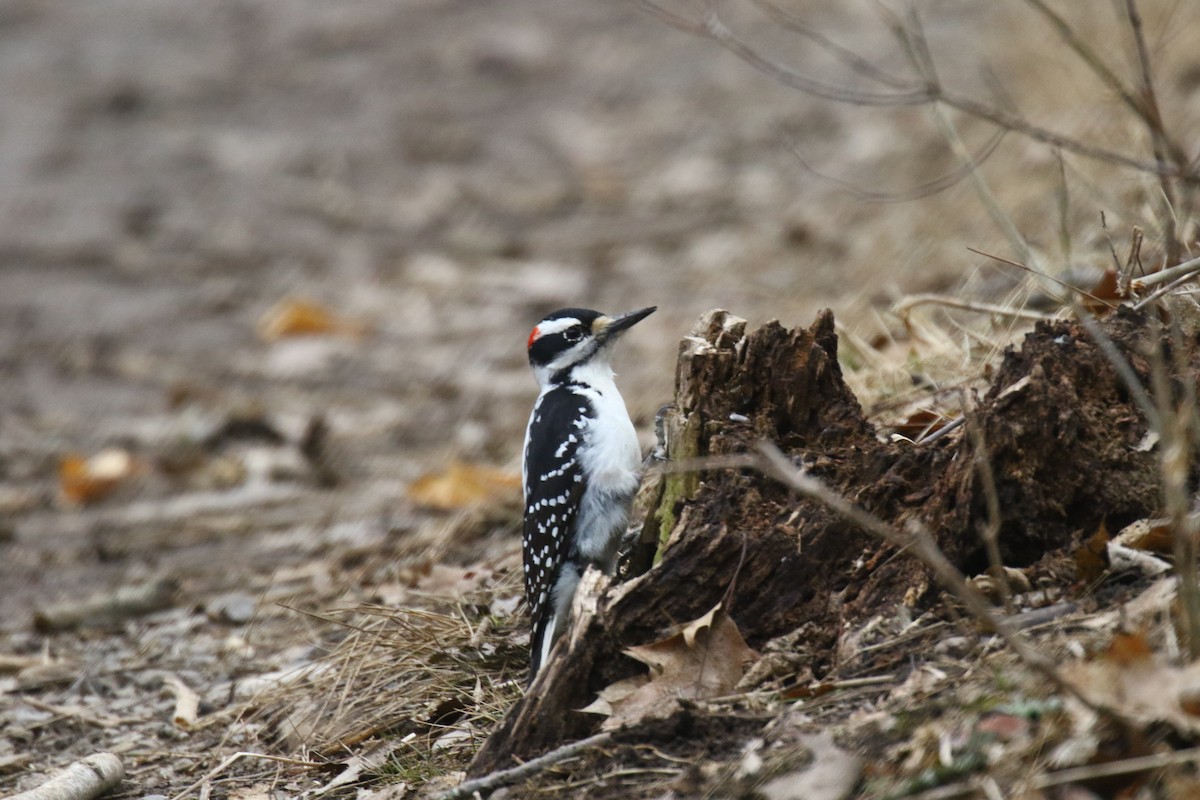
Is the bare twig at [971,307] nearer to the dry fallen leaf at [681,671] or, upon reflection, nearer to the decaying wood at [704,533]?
the decaying wood at [704,533]

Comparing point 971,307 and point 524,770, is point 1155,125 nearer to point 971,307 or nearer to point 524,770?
point 971,307

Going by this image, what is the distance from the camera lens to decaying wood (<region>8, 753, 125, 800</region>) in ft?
13.5

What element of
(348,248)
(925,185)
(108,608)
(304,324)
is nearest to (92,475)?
(108,608)

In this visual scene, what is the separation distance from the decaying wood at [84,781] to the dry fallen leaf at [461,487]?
2501mm

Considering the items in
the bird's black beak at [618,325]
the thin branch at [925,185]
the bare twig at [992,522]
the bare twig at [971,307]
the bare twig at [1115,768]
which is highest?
the thin branch at [925,185]

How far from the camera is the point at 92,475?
830 cm

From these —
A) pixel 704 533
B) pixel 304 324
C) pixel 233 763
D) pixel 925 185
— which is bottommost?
pixel 233 763

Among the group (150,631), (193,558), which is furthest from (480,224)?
(150,631)

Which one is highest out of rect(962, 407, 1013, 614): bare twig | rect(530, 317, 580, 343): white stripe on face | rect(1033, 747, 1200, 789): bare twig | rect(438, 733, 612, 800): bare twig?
rect(530, 317, 580, 343): white stripe on face

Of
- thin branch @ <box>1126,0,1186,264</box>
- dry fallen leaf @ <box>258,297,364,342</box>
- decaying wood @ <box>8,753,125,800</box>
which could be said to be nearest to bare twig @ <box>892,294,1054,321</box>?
thin branch @ <box>1126,0,1186,264</box>

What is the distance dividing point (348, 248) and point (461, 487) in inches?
201

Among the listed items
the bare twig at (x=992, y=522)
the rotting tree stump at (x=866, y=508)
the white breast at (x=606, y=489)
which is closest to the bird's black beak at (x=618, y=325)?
the white breast at (x=606, y=489)

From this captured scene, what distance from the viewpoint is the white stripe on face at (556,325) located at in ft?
18.8

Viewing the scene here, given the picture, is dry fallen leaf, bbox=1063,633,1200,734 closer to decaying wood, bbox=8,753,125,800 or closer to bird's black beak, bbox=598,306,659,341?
decaying wood, bbox=8,753,125,800
